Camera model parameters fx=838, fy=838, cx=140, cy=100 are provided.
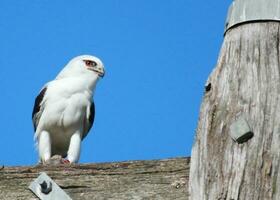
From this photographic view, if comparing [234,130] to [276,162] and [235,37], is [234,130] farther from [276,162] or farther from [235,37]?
[235,37]

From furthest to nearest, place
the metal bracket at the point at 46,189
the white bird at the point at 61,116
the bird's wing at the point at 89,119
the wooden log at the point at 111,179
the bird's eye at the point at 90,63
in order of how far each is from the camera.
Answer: the bird's eye at the point at 90,63 → the bird's wing at the point at 89,119 → the white bird at the point at 61,116 → the wooden log at the point at 111,179 → the metal bracket at the point at 46,189

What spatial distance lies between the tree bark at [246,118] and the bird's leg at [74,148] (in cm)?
589

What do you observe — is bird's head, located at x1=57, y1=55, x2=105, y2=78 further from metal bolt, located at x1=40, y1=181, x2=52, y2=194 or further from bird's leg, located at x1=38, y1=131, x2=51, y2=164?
metal bolt, located at x1=40, y1=181, x2=52, y2=194

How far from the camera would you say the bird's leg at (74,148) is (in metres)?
9.26

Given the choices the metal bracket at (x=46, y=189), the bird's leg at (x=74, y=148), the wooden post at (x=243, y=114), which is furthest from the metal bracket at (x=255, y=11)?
the bird's leg at (x=74, y=148)

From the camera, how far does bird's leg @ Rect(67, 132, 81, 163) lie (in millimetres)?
9255

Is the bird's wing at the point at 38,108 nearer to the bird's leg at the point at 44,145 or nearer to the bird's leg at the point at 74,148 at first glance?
the bird's leg at the point at 44,145

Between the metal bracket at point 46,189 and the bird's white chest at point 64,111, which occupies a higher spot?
the bird's white chest at point 64,111

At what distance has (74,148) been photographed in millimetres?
9500

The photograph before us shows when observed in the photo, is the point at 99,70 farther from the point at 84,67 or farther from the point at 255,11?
the point at 255,11

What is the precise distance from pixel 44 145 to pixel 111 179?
19.9 ft

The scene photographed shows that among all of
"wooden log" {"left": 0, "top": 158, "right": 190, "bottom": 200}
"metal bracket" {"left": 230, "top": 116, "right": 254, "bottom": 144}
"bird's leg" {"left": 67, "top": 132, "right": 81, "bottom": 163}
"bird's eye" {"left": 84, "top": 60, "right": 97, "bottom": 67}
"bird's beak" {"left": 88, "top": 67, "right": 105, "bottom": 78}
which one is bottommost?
"metal bracket" {"left": 230, "top": 116, "right": 254, "bottom": 144}

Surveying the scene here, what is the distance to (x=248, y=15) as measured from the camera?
340 cm

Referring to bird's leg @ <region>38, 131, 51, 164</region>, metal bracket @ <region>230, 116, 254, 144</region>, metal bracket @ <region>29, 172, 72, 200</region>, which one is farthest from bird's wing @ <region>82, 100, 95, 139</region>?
metal bracket @ <region>230, 116, 254, 144</region>
